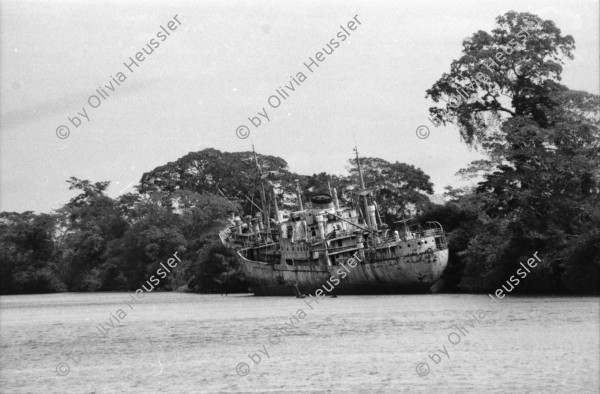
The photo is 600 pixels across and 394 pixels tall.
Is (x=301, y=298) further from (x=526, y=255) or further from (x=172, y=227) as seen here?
(x=172, y=227)

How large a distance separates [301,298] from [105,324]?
23.9m

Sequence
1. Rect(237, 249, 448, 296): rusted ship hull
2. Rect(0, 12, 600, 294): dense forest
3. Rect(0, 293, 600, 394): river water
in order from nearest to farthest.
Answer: Rect(0, 293, 600, 394): river water
Rect(0, 12, 600, 294): dense forest
Rect(237, 249, 448, 296): rusted ship hull

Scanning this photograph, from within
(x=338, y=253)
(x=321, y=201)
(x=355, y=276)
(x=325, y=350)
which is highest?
(x=321, y=201)

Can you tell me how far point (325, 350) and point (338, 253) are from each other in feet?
136

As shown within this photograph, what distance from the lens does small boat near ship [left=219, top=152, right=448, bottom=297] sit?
70062 millimetres

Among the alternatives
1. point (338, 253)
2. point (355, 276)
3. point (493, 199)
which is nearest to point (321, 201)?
point (338, 253)

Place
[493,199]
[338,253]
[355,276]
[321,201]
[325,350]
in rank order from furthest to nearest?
[321,201], [338,253], [355,276], [493,199], [325,350]

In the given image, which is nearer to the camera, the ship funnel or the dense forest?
the dense forest

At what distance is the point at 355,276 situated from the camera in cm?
7506

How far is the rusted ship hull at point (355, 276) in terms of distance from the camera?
69.2 meters

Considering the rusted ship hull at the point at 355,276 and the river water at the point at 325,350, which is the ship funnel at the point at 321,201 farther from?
the river water at the point at 325,350

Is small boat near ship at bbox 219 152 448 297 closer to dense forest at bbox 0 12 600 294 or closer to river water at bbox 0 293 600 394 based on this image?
dense forest at bbox 0 12 600 294

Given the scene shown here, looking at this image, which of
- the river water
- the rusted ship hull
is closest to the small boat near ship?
the rusted ship hull

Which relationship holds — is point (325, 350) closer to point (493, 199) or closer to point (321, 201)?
point (493, 199)
